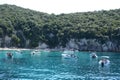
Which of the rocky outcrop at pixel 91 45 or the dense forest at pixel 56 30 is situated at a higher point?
the dense forest at pixel 56 30

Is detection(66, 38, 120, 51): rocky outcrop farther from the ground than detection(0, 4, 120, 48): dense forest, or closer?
closer

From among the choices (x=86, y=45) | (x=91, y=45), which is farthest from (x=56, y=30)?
(x=91, y=45)

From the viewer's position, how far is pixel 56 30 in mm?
182375

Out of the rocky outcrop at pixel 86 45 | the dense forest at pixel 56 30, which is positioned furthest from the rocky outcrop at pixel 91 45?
the dense forest at pixel 56 30

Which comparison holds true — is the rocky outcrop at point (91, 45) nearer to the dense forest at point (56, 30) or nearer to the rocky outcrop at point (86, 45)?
the rocky outcrop at point (86, 45)

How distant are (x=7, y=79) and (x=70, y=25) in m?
132

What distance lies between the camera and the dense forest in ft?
546

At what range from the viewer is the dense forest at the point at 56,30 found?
166500 mm

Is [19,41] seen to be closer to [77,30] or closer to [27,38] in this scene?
[27,38]

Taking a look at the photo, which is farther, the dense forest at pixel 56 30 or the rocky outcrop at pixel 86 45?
Answer: the dense forest at pixel 56 30

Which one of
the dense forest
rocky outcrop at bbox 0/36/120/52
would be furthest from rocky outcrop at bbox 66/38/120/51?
the dense forest

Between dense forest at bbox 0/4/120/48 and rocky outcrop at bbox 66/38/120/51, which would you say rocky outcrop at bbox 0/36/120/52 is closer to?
rocky outcrop at bbox 66/38/120/51

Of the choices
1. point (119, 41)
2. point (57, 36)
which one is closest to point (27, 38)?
point (57, 36)

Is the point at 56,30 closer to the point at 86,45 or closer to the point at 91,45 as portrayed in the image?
the point at 86,45
